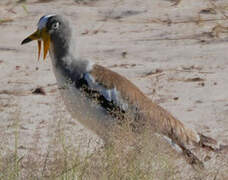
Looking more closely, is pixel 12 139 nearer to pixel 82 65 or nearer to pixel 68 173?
pixel 82 65

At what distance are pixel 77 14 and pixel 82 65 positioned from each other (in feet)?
11.2

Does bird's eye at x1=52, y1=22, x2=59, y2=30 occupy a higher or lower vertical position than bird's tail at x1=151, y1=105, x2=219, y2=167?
higher

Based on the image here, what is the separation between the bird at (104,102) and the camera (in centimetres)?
663

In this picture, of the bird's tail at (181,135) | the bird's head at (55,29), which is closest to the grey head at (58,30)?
the bird's head at (55,29)

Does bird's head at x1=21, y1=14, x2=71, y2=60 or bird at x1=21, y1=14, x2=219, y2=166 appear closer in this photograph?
bird at x1=21, y1=14, x2=219, y2=166

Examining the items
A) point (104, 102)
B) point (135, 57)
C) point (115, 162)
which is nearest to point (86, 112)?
point (104, 102)

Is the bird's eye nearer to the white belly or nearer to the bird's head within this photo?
the bird's head

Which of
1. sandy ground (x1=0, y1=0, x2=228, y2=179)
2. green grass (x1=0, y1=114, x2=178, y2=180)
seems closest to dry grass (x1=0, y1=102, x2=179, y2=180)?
green grass (x1=0, y1=114, x2=178, y2=180)

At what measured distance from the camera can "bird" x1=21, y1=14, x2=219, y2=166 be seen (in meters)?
6.63

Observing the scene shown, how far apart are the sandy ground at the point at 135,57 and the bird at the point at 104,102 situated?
1.49 ft

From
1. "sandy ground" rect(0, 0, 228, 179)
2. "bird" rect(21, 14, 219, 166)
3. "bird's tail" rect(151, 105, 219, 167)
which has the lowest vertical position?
"sandy ground" rect(0, 0, 228, 179)

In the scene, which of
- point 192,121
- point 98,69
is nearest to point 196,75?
point 192,121

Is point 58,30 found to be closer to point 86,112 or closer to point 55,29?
point 55,29

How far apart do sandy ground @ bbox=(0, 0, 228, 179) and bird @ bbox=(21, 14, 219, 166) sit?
17.9 inches
